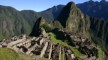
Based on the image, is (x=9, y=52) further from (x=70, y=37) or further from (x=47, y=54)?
(x=70, y=37)

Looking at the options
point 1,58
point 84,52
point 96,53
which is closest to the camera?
point 1,58

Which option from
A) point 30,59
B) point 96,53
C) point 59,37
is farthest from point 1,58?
point 59,37

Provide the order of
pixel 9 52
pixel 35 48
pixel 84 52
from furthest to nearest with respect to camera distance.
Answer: pixel 84 52, pixel 35 48, pixel 9 52

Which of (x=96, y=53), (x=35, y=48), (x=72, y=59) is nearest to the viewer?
(x=35, y=48)

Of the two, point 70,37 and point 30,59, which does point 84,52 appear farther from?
point 30,59

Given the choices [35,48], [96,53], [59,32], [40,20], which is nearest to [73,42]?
[96,53]

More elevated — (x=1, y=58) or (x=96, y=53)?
(x=1, y=58)

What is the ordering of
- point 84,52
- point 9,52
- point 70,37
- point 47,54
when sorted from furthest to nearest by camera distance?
point 70,37
point 84,52
point 47,54
point 9,52

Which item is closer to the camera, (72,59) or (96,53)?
(72,59)

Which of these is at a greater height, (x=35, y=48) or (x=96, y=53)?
(x=35, y=48)
